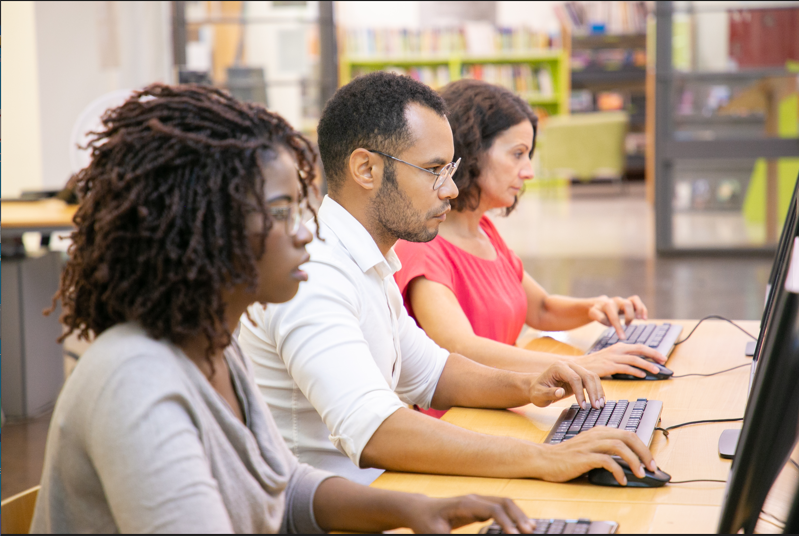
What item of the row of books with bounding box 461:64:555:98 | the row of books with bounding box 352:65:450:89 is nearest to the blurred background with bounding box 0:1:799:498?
the row of books with bounding box 352:65:450:89

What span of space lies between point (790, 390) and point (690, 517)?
9.9 inches

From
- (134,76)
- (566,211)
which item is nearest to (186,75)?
(134,76)

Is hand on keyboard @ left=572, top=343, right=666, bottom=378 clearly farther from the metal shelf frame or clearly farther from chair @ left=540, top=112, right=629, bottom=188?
chair @ left=540, top=112, right=629, bottom=188

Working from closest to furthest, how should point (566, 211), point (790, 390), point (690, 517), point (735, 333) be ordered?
point (790, 390)
point (690, 517)
point (735, 333)
point (566, 211)

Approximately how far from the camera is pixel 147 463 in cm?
→ 73

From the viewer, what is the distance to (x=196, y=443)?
0.77 m

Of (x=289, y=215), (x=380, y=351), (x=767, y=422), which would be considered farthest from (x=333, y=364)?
(x=767, y=422)

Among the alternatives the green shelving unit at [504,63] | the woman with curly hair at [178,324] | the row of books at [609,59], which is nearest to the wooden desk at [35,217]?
the woman with curly hair at [178,324]

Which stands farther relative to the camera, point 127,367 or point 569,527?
point 569,527

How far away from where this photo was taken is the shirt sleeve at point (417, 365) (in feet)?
4.84

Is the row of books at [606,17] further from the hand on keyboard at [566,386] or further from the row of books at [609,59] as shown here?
the hand on keyboard at [566,386]

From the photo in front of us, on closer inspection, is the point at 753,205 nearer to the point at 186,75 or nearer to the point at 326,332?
the point at 186,75

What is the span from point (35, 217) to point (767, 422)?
9.81 feet

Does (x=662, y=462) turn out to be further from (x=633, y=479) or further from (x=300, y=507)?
(x=300, y=507)
